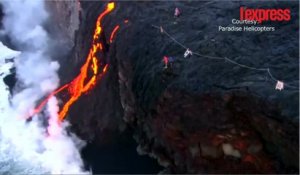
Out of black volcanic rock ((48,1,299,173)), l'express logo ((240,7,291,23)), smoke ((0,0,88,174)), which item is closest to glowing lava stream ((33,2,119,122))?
black volcanic rock ((48,1,299,173))

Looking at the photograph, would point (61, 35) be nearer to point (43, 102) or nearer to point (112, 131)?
point (43, 102)

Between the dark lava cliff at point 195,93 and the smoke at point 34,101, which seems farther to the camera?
the smoke at point 34,101

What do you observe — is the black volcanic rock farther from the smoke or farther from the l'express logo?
the smoke

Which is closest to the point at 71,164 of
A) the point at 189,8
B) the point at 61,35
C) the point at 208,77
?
the point at 208,77

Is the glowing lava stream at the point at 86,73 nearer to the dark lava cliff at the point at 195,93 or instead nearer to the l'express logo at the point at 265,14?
the dark lava cliff at the point at 195,93

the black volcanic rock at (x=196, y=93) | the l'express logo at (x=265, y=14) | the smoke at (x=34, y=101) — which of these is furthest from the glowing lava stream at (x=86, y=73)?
the l'express logo at (x=265, y=14)

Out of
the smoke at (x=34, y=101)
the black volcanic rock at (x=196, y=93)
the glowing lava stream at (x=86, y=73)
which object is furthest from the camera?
the glowing lava stream at (x=86, y=73)
